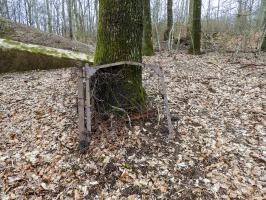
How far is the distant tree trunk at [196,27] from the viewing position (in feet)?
30.5

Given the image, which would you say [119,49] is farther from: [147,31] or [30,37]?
[30,37]

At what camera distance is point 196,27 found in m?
9.48

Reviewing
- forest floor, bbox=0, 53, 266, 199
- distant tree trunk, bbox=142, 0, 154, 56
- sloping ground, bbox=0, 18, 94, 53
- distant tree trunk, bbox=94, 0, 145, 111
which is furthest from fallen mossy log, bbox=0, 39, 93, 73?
distant tree trunk, bbox=94, 0, 145, 111

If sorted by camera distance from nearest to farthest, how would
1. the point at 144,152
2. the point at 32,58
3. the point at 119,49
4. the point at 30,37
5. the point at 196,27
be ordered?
the point at 144,152
the point at 119,49
the point at 32,58
the point at 196,27
the point at 30,37

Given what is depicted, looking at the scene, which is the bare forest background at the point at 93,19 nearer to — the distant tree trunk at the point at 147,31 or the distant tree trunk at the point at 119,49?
the distant tree trunk at the point at 147,31

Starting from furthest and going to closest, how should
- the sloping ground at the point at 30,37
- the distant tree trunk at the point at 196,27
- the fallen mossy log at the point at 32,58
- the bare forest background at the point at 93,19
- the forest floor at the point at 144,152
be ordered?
the bare forest background at the point at 93,19
the sloping ground at the point at 30,37
the distant tree trunk at the point at 196,27
the fallen mossy log at the point at 32,58
the forest floor at the point at 144,152

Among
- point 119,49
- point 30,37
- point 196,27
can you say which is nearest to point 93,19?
point 30,37

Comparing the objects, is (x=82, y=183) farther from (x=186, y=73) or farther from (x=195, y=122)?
(x=186, y=73)

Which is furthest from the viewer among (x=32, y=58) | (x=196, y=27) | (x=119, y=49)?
(x=196, y=27)

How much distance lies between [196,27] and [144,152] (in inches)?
282

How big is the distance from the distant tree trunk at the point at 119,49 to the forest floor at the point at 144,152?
41 cm

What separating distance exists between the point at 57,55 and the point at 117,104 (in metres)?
5.40

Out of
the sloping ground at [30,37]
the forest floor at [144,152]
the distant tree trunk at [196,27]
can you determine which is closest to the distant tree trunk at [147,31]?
the distant tree trunk at [196,27]

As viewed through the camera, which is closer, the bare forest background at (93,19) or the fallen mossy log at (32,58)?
the fallen mossy log at (32,58)
